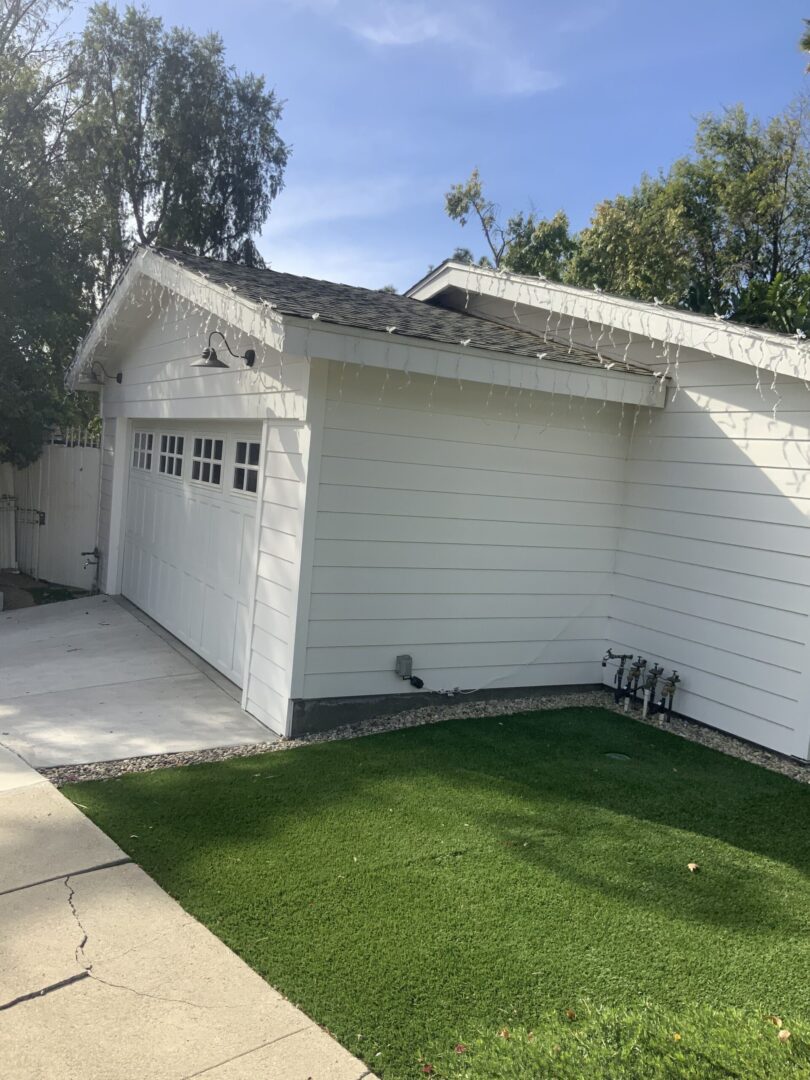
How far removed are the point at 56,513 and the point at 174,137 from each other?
52.0 ft

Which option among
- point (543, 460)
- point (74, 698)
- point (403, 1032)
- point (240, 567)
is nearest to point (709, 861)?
point (403, 1032)

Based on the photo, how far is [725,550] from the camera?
6.09 meters

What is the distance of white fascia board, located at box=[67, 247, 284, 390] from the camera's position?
16.8 ft

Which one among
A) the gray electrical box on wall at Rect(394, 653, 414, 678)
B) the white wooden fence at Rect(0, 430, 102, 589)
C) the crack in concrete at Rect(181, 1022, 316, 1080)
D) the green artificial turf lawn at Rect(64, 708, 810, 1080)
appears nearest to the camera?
the crack in concrete at Rect(181, 1022, 316, 1080)

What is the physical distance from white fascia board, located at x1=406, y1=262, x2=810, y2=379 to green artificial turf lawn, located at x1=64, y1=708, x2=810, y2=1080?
280 cm

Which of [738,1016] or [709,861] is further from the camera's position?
[709,861]

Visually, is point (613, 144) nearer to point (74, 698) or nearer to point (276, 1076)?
point (74, 698)

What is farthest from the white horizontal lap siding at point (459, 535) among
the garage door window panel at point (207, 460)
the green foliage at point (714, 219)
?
the green foliage at point (714, 219)

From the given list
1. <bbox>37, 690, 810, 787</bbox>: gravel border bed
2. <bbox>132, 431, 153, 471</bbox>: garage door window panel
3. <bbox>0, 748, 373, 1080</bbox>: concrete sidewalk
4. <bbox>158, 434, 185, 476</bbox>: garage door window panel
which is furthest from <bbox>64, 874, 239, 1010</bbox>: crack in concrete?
<bbox>132, 431, 153, 471</bbox>: garage door window panel

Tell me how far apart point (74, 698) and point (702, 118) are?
2415 cm

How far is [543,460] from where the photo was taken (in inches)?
258

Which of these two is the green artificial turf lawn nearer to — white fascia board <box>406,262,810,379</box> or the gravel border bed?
the gravel border bed

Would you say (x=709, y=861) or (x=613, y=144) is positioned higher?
(x=613, y=144)

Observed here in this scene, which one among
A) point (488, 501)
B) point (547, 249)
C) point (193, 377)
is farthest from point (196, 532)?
point (547, 249)
